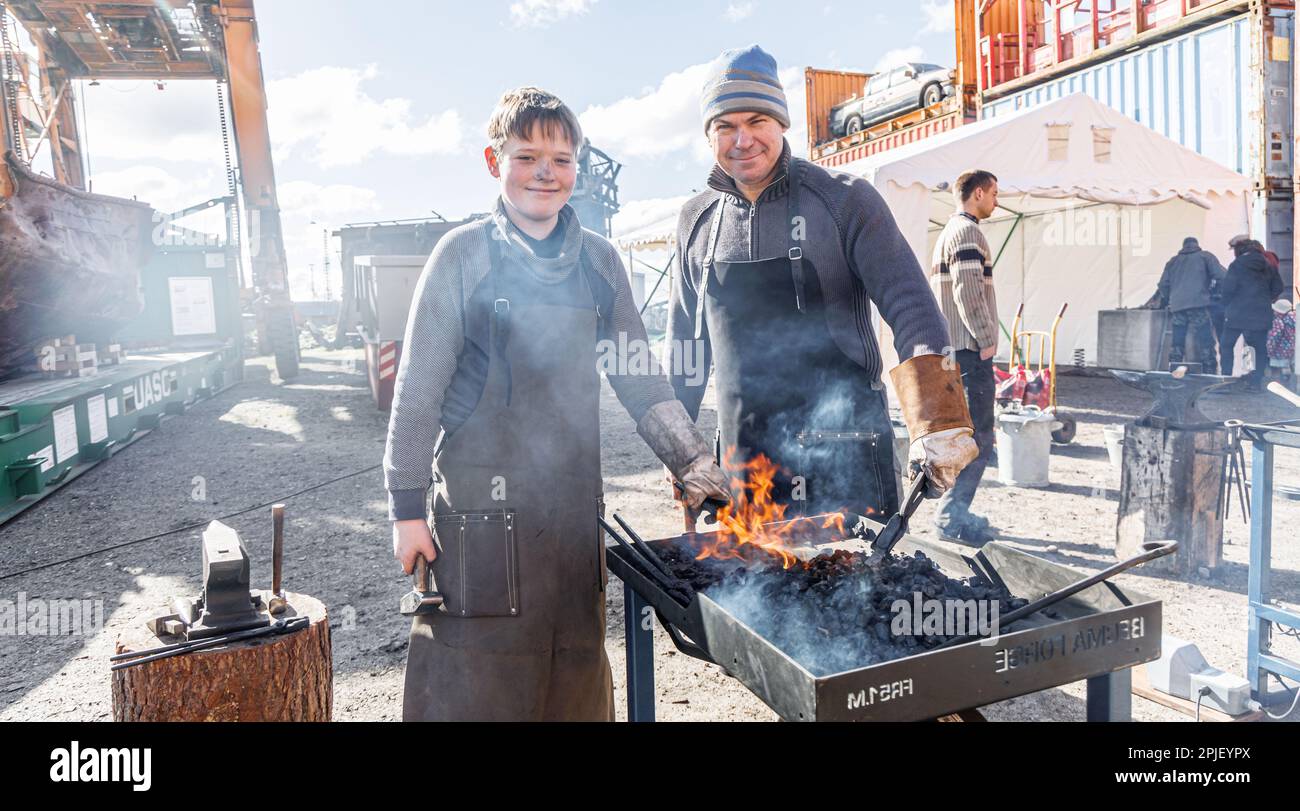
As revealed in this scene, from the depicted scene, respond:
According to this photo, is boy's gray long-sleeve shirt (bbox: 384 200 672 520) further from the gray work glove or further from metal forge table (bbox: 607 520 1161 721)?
metal forge table (bbox: 607 520 1161 721)

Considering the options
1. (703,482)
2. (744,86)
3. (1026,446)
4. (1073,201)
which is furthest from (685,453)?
(1073,201)

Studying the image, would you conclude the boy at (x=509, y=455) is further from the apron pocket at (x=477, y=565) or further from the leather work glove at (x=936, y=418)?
the leather work glove at (x=936, y=418)

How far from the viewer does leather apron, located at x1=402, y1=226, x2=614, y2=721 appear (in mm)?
2143

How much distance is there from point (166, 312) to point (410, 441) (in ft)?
48.8

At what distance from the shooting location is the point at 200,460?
8.12 meters

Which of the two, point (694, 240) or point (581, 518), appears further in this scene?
point (694, 240)

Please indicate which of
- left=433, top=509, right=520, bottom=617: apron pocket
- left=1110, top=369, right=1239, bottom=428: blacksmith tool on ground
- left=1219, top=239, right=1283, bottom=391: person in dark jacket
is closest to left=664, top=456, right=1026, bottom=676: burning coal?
left=433, top=509, right=520, bottom=617: apron pocket

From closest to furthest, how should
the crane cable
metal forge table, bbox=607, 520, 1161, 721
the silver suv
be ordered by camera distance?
1. metal forge table, bbox=607, 520, 1161, 721
2. the crane cable
3. the silver suv

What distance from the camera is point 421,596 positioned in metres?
2.12

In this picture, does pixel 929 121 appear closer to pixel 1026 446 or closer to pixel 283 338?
pixel 1026 446

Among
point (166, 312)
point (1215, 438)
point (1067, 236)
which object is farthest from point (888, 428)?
point (166, 312)

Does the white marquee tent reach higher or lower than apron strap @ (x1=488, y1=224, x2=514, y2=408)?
higher

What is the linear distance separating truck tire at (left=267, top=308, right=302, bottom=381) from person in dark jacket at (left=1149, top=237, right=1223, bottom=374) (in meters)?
13.3

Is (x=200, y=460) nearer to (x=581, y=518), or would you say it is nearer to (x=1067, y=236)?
(x=581, y=518)
